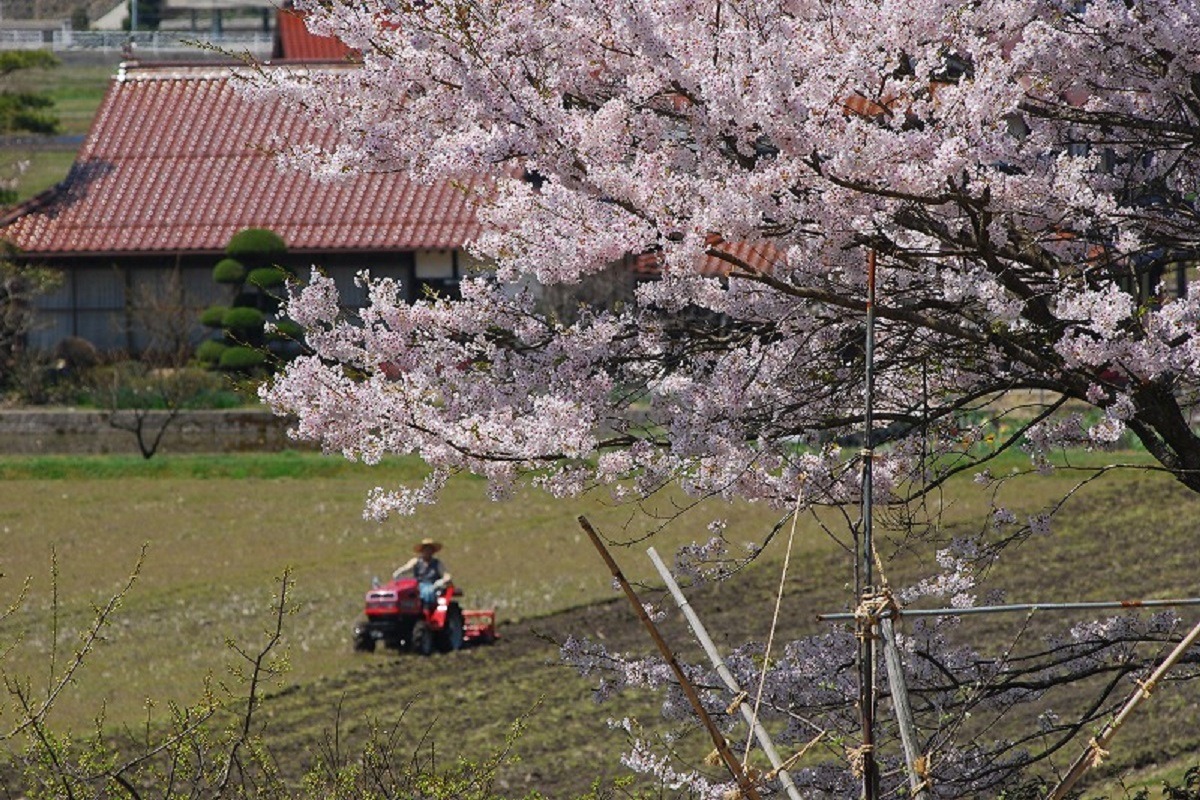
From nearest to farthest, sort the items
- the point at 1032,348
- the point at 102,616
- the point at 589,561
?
the point at 102,616 < the point at 1032,348 < the point at 589,561

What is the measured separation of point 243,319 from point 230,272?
160 cm

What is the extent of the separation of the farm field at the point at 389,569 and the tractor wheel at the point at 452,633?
253 mm

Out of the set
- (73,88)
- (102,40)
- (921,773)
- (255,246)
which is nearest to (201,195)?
(255,246)

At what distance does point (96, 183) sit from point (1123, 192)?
3128 cm

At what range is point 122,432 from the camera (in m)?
29.2

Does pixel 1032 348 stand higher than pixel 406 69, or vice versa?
pixel 406 69

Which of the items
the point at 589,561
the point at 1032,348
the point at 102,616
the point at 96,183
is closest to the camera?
the point at 102,616

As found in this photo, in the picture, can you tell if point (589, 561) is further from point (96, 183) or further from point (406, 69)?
point (96, 183)

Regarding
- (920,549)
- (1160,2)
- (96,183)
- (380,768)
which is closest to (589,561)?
(920,549)

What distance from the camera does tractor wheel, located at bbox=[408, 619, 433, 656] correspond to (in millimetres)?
15180

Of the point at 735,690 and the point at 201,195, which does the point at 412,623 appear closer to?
the point at 735,690

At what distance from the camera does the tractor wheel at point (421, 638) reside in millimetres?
15180

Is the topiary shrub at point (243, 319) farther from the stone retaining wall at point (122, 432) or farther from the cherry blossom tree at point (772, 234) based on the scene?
the cherry blossom tree at point (772, 234)

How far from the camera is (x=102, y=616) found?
18.1 feet
